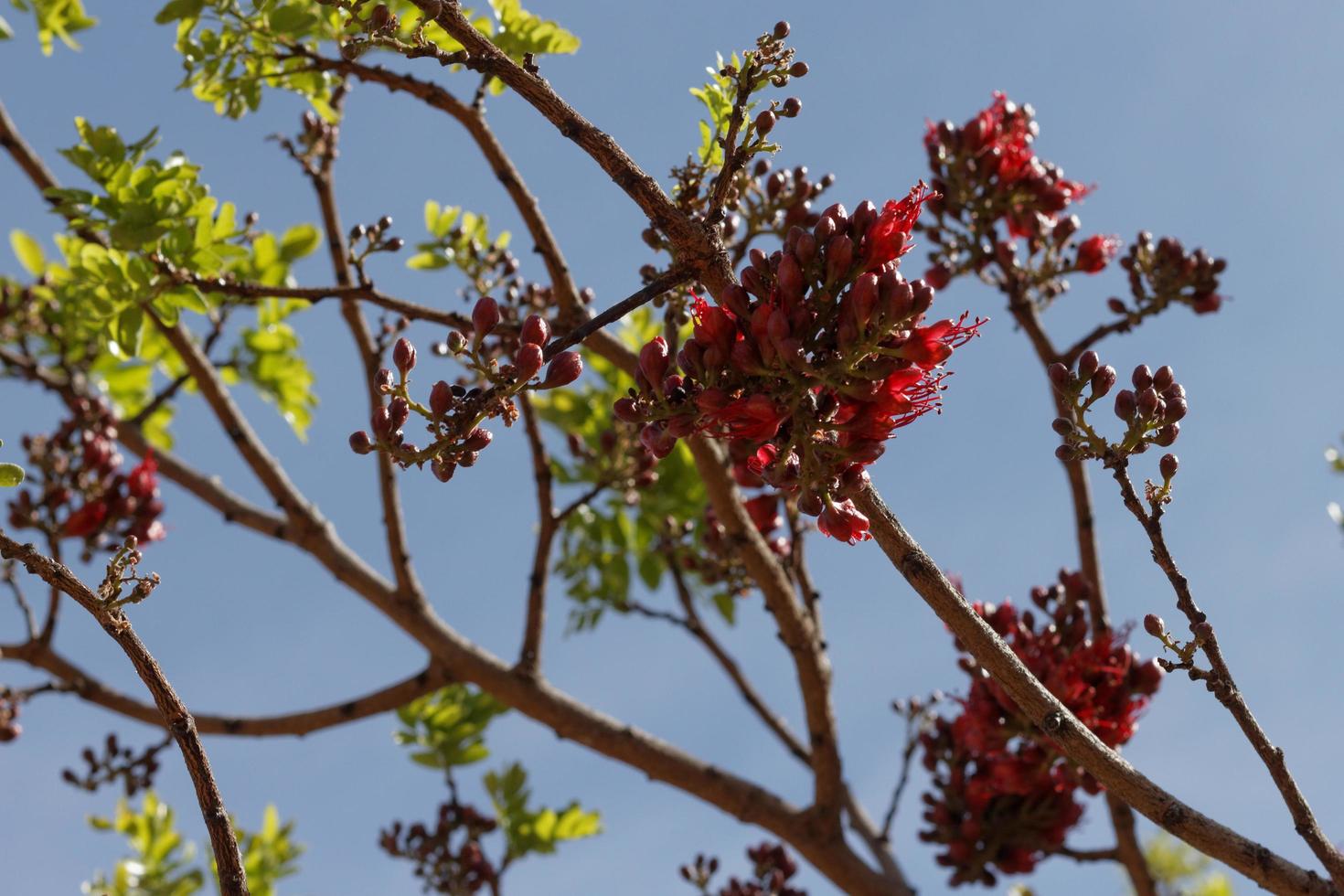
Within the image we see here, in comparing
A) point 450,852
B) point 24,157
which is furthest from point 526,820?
point 24,157

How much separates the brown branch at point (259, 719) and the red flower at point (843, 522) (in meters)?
2.55

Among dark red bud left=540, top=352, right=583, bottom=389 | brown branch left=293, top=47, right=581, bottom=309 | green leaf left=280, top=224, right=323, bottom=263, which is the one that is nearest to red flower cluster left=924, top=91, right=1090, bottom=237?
brown branch left=293, top=47, right=581, bottom=309

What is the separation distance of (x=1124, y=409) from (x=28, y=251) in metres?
5.10

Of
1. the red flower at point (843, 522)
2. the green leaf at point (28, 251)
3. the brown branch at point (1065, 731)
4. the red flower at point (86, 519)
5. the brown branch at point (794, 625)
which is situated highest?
the green leaf at point (28, 251)

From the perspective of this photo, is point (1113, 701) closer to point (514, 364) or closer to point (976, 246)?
point (976, 246)

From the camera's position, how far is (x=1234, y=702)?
219 cm

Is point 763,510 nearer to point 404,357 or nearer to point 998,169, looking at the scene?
point 998,169

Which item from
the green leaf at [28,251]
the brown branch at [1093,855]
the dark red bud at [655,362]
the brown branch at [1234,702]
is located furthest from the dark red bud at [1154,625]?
the green leaf at [28,251]

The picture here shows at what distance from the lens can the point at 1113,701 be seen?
3805mm

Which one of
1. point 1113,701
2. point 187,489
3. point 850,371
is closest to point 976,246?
point 1113,701

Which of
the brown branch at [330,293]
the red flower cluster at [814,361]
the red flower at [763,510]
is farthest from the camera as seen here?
the red flower at [763,510]

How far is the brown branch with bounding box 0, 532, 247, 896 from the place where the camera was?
1.97 meters

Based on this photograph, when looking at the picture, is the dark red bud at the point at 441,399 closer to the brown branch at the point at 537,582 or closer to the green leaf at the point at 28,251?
the brown branch at the point at 537,582

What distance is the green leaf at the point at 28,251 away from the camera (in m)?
5.74
